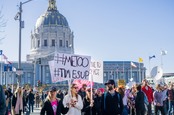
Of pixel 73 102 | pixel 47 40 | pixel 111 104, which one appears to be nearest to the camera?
pixel 73 102

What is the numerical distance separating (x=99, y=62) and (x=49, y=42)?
11180 cm

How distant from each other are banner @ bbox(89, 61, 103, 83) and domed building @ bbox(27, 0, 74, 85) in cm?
10753

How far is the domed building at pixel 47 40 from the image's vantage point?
12081 centimetres

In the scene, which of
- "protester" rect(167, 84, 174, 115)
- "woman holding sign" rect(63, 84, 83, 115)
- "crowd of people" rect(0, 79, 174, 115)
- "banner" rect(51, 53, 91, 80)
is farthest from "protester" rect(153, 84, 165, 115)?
"woman holding sign" rect(63, 84, 83, 115)

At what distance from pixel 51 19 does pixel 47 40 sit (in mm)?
8046

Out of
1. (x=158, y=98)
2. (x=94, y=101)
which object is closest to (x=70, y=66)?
(x=94, y=101)

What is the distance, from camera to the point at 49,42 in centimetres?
12244

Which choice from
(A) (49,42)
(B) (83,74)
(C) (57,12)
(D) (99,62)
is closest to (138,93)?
(D) (99,62)

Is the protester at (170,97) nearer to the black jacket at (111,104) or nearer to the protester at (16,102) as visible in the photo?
the protester at (16,102)

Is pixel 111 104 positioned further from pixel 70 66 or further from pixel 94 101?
pixel 94 101

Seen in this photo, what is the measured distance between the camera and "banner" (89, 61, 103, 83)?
11164 mm

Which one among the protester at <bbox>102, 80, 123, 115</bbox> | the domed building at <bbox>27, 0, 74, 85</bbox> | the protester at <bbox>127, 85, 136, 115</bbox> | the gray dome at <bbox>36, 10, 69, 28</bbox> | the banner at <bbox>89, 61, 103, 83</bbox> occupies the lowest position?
the protester at <bbox>127, 85, 136, 115</bbox>

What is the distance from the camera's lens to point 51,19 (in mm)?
125750

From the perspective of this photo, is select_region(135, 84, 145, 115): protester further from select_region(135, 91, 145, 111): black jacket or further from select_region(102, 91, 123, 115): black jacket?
select_region(102, 91, 123, 115): black jacket
